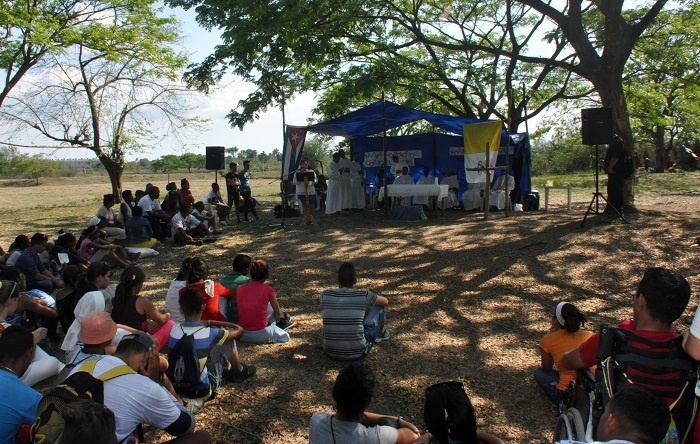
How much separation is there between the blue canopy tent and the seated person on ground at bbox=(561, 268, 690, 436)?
35.3ft

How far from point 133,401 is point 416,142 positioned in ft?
50.3

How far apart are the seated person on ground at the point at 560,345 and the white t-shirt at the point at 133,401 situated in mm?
2525

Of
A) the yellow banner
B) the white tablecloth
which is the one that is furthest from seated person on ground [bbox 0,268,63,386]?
the yellow banner

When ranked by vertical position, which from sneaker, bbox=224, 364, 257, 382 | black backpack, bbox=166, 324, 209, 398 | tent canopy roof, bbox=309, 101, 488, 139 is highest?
tent canopy roof, bbox=309, 101, 488, 139

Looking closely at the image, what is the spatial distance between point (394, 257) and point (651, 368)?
263 inches

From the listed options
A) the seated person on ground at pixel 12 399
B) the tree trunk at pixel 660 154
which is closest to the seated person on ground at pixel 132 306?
the seated person on ground at pixel 12 399

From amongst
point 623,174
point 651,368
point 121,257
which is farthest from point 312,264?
point 651,368

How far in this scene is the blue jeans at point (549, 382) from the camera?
3.89 meters

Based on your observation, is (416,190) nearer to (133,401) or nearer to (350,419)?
(350,419)

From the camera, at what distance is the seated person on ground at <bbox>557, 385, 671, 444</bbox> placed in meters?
1.91

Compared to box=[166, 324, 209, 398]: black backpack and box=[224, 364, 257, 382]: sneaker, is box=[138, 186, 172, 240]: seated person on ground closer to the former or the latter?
box=[224, 364, 257, 382]: sneaker

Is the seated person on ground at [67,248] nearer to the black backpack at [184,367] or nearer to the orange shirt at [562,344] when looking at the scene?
the black backpack at [184,367]

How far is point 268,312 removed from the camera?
5348 millimetres

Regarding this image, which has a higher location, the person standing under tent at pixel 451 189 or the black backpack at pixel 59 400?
the person standing under tent at pixel 451 189
